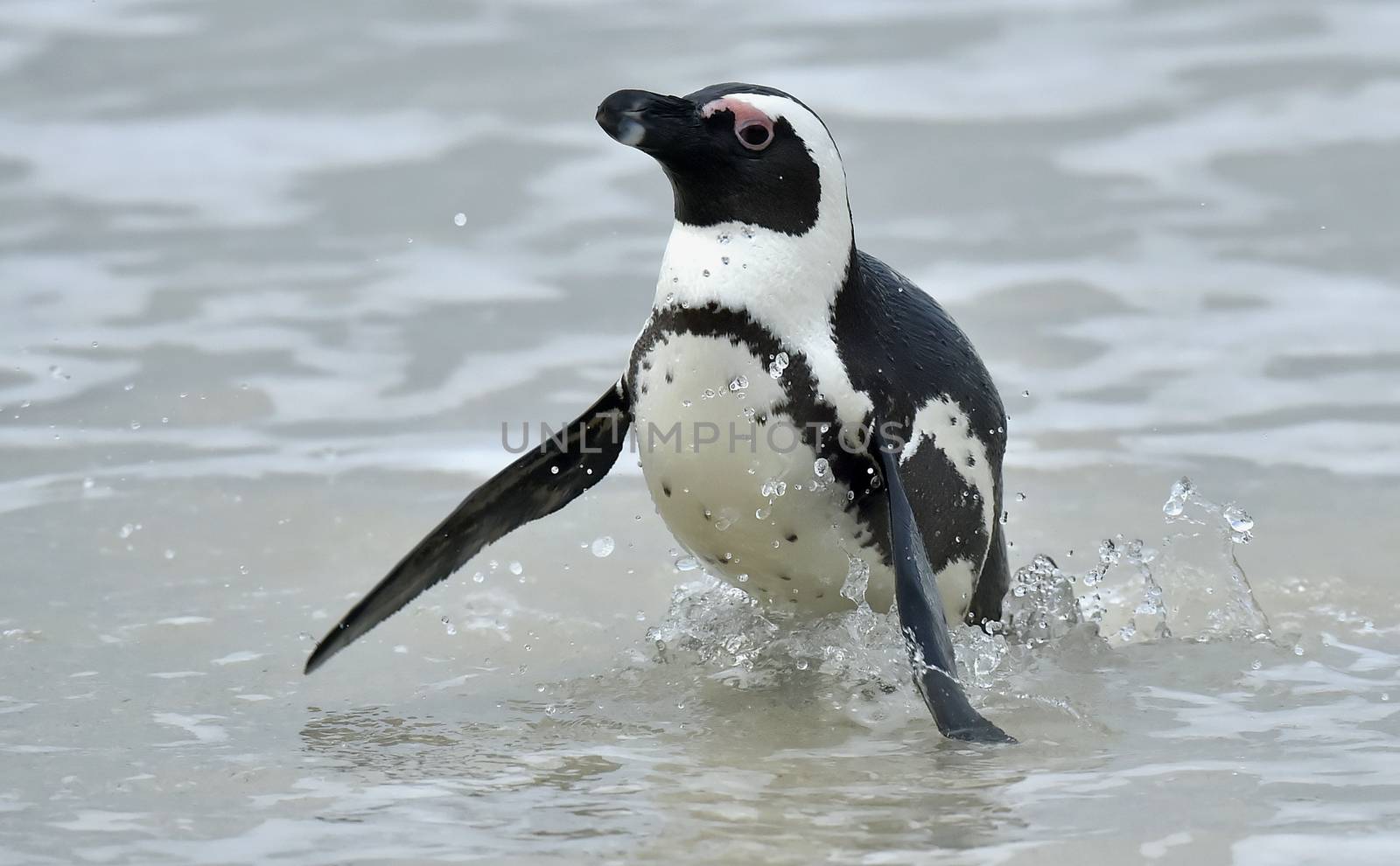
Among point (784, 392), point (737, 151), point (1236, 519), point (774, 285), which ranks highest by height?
point (737, 151)

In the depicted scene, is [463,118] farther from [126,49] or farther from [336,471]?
[336,471]

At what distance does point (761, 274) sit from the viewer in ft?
9.63

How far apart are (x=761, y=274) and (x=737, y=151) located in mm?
204

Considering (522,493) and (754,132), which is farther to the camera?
(522,493)

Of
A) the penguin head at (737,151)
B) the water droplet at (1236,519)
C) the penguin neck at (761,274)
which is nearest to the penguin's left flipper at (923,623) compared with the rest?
the penguin neck at (761,274)

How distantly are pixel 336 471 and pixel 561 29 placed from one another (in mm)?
4431

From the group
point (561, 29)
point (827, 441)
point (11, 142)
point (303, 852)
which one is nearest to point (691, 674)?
point (827, 441)

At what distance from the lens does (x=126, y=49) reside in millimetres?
8273

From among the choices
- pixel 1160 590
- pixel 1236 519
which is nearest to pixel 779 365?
pixel 1160 590

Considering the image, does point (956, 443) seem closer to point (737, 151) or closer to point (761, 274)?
point (761, 274)

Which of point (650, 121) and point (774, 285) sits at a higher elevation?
point (650, 121)

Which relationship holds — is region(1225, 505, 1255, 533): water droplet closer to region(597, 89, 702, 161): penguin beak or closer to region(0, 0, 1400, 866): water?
region(0, 0, 1400, 866): water

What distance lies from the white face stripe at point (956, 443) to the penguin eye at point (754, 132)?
→ 0.54 m

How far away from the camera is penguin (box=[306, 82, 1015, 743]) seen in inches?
115
